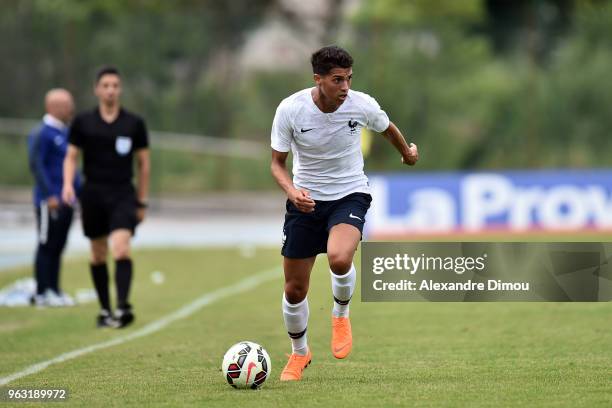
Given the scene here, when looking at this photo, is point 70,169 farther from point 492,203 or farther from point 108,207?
point 492,203

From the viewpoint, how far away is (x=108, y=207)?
39.2 ft

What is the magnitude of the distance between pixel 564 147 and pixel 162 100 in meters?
9.98

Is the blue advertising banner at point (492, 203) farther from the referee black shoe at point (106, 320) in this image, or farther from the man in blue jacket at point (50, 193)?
the referee black shoe at point (106, 320)

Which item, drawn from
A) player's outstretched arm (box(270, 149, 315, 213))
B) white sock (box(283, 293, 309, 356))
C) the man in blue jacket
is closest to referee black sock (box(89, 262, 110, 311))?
the man in blue jacket

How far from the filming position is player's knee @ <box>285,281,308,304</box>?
8539 mm

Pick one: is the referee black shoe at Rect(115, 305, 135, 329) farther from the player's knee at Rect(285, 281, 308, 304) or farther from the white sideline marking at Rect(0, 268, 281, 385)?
the player's knee at Rect(285, 281, 308, 304)

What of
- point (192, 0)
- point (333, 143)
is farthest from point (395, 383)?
point (192, 0)

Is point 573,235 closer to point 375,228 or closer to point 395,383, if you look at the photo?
point 375,228

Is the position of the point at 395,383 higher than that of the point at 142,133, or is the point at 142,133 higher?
the point at 142,133

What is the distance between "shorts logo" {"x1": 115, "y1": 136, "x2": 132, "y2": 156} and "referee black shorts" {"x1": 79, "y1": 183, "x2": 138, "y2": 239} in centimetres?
32

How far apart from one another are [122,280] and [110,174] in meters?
1.00

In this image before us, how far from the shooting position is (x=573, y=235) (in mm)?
24234

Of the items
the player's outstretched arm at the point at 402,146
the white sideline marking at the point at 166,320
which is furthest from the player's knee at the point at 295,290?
the white sideline marking at the point at 166,320

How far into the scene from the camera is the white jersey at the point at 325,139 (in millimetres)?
8352
